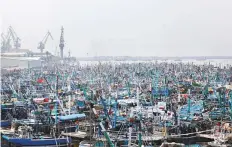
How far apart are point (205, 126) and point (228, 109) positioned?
2.92 meters

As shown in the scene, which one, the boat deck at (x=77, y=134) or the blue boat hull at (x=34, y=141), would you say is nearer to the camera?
the blue boat hull at (x=34, y=141)

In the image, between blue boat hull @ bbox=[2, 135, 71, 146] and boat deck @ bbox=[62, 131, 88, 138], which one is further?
boat deck @ bbox=[62, 131, 88, 138]

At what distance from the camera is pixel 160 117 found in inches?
866

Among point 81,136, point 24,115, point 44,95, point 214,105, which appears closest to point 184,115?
point 214,105

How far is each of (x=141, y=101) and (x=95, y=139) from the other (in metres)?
11.4

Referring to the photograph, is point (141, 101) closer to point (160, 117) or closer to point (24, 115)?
point (160, 117)

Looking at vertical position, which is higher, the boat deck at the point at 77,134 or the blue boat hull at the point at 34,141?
the boat deck at the point at 77,134

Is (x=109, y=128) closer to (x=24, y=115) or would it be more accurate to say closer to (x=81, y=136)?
(x=81, y=136)

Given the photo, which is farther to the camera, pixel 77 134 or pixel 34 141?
pixel 77 134

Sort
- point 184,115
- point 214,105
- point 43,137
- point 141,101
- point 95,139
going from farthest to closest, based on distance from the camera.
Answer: point 141,101, point 214,105, point 184,115, point 43,137, point 95,139

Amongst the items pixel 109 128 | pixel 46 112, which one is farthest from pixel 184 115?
pixel 46 112

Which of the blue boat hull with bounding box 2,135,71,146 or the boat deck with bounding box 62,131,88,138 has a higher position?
the boat deck with bounding box 62,131,88,138

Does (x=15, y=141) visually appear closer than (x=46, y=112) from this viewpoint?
Yes

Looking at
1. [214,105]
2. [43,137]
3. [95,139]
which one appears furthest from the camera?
[214,105]
